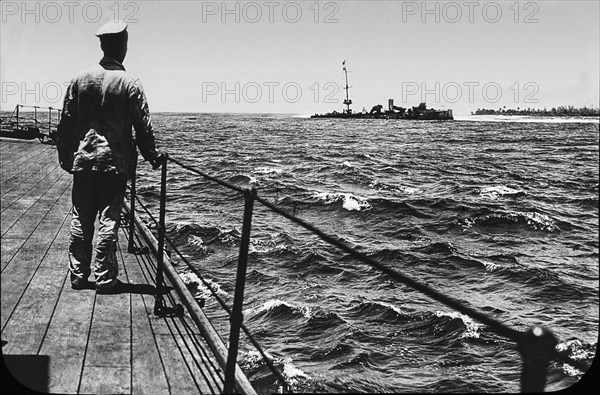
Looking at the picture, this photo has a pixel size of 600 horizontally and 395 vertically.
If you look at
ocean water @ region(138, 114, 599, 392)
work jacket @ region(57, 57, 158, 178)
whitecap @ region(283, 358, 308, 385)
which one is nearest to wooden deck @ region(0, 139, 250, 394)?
work jacket @ region(57, 57, 158, 178)

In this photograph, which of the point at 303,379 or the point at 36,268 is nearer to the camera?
the point at 36,268

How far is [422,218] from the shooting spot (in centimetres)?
1928

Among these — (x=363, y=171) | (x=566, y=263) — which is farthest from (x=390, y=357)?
(x=363, y=171)

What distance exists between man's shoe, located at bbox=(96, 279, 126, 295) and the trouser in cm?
3

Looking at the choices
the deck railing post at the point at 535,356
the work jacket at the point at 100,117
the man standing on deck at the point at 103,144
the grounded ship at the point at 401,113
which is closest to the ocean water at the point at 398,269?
the man standing on deck at the point at 103,144

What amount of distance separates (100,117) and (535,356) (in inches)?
140

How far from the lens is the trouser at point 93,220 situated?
13.6 ft

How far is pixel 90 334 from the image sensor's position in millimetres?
3441

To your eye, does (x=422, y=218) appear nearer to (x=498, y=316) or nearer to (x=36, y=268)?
(x=498, y=316)

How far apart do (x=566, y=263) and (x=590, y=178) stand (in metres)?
19.3

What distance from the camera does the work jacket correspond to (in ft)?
13.1

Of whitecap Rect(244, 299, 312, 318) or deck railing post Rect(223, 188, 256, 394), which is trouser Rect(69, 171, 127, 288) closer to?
deck railing post Rect(223, 188, 256, 394)

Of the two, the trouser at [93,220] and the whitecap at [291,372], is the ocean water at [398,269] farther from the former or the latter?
the trouser at [93,220]

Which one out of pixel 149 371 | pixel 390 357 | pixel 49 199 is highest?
pixel 49 199
